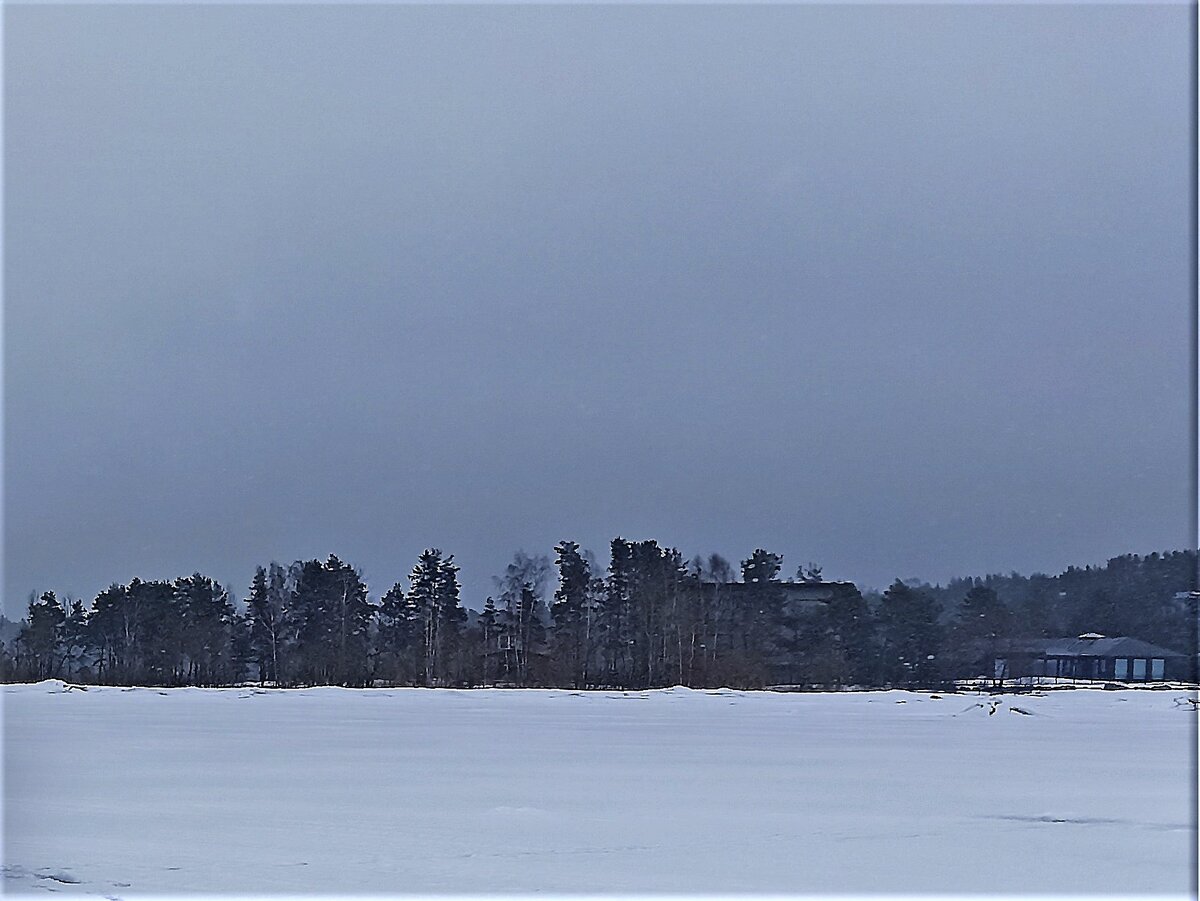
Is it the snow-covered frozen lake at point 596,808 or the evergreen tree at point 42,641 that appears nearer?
the snow-covered frozen lake at point 596,808

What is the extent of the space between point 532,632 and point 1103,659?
18.4m

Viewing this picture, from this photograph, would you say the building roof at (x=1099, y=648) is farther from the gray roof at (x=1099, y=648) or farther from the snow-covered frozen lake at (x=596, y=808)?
the snow-covered frozen lake at (x=596, y=808)

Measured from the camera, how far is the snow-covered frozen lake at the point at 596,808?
20.7ft

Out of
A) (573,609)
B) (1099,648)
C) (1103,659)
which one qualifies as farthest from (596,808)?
(1099,648)

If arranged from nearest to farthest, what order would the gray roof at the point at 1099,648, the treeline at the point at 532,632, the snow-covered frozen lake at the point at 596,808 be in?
the snow-covered frozen lake at the point at 596,808, the treeline at the point at 532,632, the gray roof at the point at 1099,648

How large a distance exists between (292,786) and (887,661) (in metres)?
30.8

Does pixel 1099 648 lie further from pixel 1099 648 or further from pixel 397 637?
pixel 397 637

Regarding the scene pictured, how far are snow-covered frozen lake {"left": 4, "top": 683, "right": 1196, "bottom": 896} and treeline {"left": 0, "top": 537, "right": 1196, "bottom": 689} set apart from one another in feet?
67.5

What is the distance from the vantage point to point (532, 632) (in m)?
40.6

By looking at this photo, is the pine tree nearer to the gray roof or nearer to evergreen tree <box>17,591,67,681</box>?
evergreen tree <box>17,591,67,681</box>

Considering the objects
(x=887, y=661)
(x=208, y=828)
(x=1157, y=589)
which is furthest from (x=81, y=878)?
(x=1157, y=589)

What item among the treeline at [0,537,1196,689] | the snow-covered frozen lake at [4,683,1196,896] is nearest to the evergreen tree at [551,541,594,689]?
the treeline at [0,537,1196,689]

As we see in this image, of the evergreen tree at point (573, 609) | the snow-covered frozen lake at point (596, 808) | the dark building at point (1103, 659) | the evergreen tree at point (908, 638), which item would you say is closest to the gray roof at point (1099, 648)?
the dark building at point (1103, 659)

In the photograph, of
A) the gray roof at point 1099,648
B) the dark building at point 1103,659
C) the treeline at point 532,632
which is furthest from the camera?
the gray roof at point 1099,648
